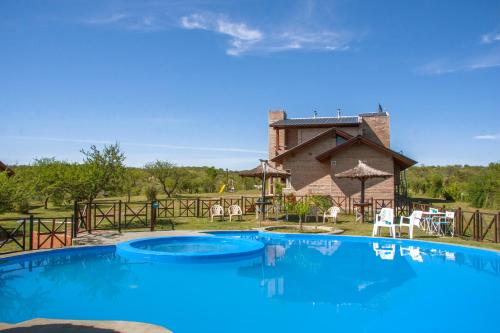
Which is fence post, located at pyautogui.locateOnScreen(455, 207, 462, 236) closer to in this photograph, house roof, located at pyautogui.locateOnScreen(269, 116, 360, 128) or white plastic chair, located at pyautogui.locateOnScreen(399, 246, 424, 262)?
white plastic chair, located at pyautogui.locateOnScreen(399, 246, 424, 262)

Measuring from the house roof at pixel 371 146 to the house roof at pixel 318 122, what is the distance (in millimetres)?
6648

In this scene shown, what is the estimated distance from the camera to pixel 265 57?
20000 millimetres

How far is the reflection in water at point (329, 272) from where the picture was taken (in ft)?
26.7

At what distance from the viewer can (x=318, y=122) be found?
3158 centimetres

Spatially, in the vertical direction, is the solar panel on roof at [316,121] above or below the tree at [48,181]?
above

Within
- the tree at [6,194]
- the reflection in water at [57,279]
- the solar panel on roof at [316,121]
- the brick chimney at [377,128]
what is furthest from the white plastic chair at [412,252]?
the brick chimney at [377,128]

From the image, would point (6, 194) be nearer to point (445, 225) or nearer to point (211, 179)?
point (445, 225)

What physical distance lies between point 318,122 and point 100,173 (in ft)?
62.5

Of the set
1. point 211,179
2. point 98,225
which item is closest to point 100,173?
point 98,225

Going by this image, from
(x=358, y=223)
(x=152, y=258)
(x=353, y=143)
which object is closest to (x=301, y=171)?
(x=353, y=143)

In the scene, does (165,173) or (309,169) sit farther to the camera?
(165,173)

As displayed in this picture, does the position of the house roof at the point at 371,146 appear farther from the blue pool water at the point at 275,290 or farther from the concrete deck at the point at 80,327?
the concrete deck at the point at 80,327

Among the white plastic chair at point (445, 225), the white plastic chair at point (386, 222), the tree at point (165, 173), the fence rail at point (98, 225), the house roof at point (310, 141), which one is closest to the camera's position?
the fence rail at point (98, 225)

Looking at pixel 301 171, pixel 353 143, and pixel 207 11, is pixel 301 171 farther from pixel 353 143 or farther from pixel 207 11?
pixel 207 11
